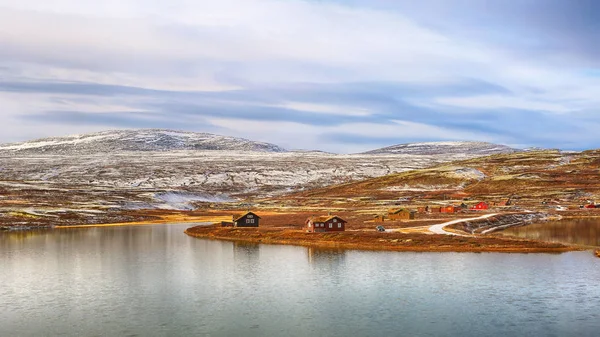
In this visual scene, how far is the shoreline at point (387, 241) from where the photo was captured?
278 ft

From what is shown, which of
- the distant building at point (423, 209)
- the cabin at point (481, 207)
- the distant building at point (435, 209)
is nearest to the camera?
the distant building at point (435, 209)

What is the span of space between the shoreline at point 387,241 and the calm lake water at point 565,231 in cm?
1136

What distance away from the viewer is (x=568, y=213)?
488ft

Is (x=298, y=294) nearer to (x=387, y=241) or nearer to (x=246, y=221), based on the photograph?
(x=387, y=241)

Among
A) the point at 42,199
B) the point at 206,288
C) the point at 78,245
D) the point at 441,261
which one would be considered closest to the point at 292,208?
the point at 42,199

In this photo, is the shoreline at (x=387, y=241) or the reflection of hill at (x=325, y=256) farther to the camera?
the shoreline at (x=387, y=241)

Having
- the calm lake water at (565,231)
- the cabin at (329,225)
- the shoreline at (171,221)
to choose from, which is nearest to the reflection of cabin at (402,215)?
the calm lake water at (565,231)

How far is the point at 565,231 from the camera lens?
110438mm

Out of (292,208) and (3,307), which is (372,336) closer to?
(3,307)

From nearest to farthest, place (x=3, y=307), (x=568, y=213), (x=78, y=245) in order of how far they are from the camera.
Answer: (x=3, y=307), (x=78, y=245), (x=568, y=213)

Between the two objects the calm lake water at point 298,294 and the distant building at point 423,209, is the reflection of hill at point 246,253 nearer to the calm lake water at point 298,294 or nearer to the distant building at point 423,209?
the calm lake water at point 298,294

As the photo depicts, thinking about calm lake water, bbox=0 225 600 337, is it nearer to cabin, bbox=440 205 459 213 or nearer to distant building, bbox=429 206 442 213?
cabin, bbox=440 205 459 213

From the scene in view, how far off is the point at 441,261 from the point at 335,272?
1479 centimetres

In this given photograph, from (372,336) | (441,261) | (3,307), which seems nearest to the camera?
(372,336)
